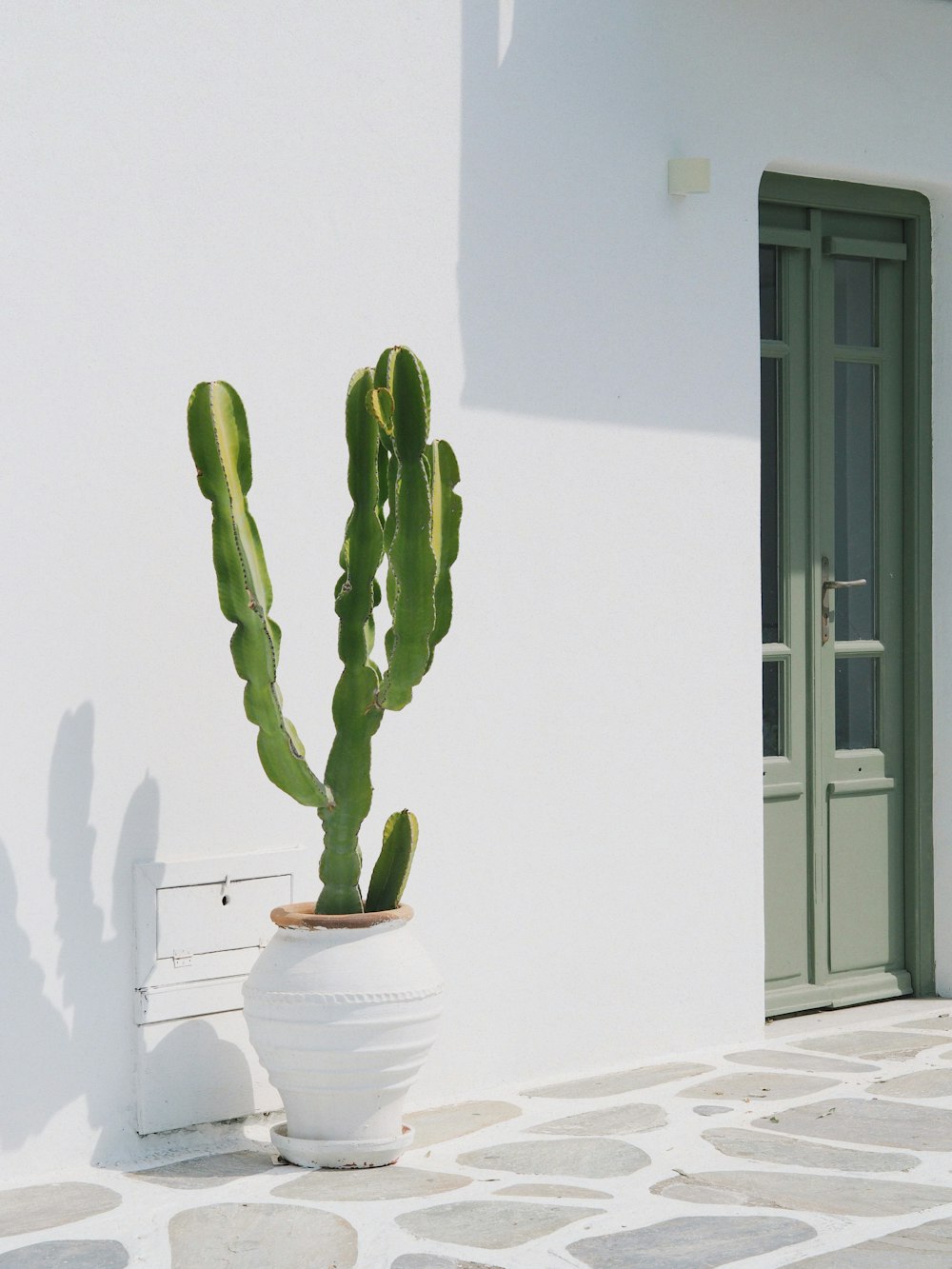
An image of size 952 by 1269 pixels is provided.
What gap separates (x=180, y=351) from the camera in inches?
159

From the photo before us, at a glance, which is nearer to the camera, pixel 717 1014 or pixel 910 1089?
pixel 910 1089

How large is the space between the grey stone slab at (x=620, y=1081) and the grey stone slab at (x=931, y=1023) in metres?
0.86

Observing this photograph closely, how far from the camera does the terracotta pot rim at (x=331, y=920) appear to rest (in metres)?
3.84

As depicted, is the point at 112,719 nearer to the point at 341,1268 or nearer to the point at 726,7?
the point at 341,1268

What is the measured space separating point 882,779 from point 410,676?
2446 millimetres

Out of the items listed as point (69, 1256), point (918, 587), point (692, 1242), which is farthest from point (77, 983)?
point (918, 587)

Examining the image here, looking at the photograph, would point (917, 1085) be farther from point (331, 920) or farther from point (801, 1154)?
point (331, 920)

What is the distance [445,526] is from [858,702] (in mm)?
2263

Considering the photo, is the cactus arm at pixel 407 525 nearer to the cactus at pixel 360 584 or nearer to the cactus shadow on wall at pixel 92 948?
the cactus at pixel 360 584

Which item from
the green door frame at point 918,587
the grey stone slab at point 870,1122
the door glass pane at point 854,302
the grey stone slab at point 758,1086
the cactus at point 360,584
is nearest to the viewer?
the cactus at point 360,584

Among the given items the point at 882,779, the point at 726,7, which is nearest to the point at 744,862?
the point at 882,779

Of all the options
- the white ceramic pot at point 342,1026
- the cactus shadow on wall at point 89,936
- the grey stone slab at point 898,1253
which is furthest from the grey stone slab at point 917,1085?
the cactus shadow on wall at point 89,936

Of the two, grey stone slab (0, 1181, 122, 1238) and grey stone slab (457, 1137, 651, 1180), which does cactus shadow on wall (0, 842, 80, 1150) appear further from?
grey stone slab (457, 1137, 651, 1180)

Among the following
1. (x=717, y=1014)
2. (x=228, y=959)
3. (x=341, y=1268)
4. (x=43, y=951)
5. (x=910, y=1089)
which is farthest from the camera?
(x=717, y=1014)
